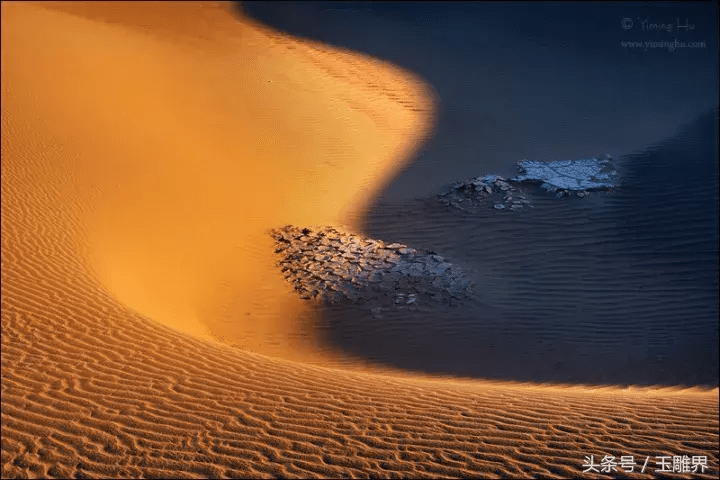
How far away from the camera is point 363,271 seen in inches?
387

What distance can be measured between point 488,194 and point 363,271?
351cm

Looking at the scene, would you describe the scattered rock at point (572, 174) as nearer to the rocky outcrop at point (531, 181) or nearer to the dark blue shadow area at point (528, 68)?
the rocky outcrop at point (531, 181)

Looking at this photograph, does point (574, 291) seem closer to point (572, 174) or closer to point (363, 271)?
point (363, 271)

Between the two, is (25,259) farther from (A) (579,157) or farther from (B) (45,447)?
(A) (579,157)

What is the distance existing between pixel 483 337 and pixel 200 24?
19.8m

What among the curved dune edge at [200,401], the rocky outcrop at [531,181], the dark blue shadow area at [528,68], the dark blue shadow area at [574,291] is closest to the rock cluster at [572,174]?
Result: the rocky outcrop at [531,181]

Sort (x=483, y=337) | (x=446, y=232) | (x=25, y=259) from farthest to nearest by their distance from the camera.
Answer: (x=446, y=232) → (x=25, y=259) → (x=483, y=337)

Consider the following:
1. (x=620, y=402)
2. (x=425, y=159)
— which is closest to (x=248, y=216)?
(x=425, y=159)

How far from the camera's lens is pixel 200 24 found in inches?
917

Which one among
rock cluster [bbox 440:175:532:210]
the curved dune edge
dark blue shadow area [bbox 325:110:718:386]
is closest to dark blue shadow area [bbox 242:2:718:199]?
rock cluster [bbox 440:175:532:210]

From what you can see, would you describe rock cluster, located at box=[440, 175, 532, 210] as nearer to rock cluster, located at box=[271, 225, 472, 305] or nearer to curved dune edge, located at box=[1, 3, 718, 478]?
rock cluster, located at box=[271, 225, 472, 305]

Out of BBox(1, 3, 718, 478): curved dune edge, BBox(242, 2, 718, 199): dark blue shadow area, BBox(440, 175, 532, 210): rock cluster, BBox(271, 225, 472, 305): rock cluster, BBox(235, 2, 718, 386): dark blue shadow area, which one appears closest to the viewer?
BBox(1, 3, 718, 478): curved dune edge

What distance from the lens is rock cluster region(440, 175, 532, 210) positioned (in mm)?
11422

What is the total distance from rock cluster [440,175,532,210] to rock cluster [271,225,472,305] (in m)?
1.97
